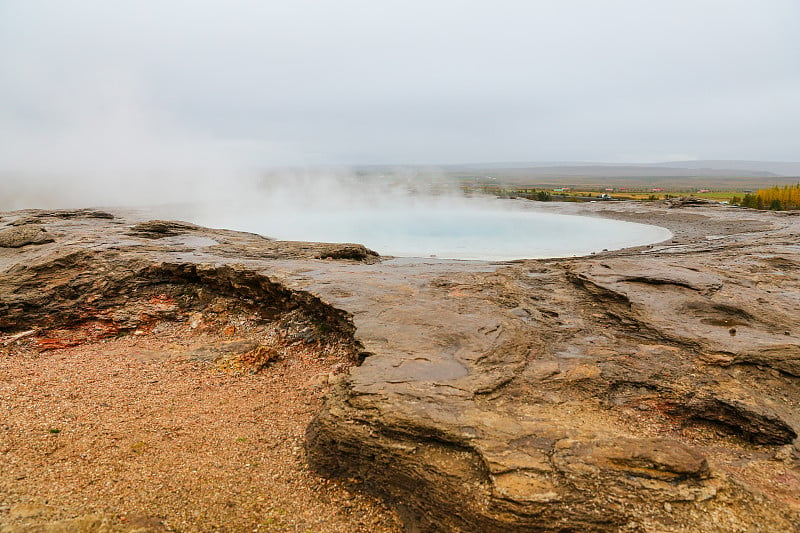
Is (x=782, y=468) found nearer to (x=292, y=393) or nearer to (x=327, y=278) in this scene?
(x=292, y=393)

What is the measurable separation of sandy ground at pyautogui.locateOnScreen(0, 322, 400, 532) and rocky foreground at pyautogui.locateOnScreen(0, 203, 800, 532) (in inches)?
11.3

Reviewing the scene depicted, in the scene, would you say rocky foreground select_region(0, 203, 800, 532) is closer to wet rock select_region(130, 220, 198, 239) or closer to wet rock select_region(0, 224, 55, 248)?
wet rock select_region(0, 224, 55, 248)

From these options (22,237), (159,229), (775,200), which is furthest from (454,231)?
(775,200)

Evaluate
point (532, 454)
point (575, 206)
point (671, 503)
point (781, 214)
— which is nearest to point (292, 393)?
point (532, 454)

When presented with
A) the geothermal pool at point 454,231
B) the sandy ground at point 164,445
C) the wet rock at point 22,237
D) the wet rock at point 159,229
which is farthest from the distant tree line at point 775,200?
the wet rock at point 22,237

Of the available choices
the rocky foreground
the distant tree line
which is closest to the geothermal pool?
the rocky foreground

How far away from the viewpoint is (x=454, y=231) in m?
17.4

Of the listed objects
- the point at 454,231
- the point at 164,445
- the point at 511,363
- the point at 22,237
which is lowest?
the point at 164,445

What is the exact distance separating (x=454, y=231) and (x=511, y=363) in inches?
521

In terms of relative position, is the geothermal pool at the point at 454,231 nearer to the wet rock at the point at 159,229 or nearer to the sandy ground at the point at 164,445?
the wet rock at the point at 159,229

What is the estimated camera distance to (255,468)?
3.89 m

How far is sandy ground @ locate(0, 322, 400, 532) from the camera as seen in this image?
10.9ft

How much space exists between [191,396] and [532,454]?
12.5ft

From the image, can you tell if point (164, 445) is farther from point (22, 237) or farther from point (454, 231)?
point (454, 231)
